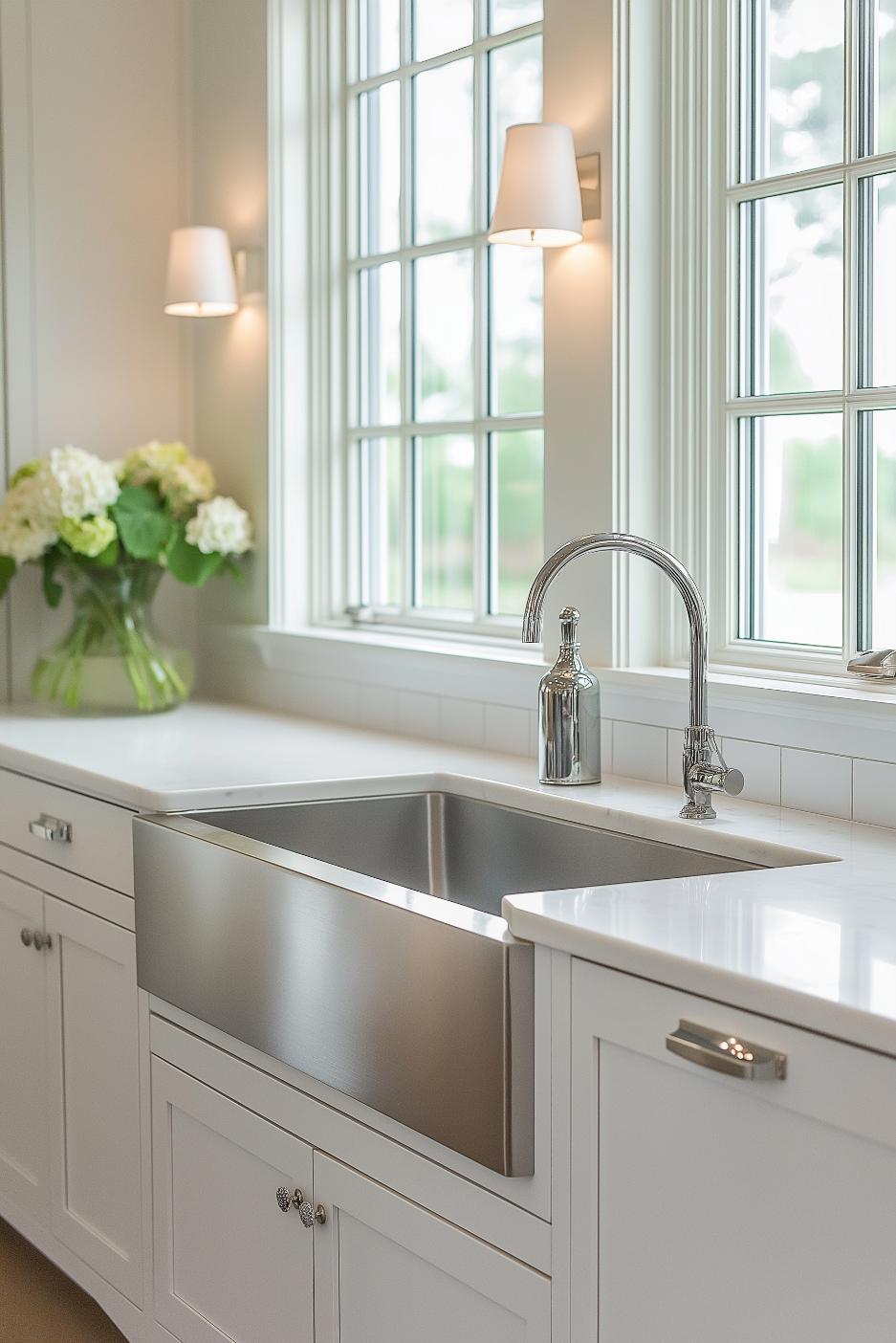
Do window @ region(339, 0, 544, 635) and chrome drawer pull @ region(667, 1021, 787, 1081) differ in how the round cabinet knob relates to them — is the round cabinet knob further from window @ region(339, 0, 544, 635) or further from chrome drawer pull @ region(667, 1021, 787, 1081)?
window @ region(339, 0, 544, 635)

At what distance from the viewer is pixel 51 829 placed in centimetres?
238

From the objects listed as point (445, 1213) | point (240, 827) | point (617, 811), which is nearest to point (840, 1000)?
point (445, 1213)

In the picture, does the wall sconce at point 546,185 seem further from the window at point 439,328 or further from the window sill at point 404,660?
the window sill at point 404,660

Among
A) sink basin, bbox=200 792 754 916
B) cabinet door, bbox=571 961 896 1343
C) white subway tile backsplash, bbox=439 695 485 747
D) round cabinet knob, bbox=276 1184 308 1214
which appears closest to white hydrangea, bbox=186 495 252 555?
white subway tile backsplash, bbox=439 695 485 747

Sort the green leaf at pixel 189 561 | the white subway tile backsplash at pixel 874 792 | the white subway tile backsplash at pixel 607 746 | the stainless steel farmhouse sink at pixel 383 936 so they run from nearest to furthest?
the stainless steel farmhouse sink at pixel 383 936
the white subway tile backsplash at pixel 874 792
the white subway tile backsplash at pixel 607 746
the green leaf at pixel 189 561

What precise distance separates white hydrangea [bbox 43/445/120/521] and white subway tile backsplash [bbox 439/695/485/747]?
0.82 meters

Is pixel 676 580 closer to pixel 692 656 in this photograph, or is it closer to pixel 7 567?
pixel 692 656

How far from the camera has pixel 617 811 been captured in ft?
6.35

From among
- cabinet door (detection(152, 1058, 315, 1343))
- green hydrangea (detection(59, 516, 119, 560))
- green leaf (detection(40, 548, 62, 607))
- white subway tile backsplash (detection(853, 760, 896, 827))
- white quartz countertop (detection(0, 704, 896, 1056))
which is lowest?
cabinet door (detection(152, 1058, 315, 1343))

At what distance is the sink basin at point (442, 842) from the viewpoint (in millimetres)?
2029

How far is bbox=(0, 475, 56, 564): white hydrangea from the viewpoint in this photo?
117 inches

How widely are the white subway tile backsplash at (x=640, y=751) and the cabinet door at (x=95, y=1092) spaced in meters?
0.79

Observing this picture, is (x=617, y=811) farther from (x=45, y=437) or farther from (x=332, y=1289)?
(x=45, y=437)

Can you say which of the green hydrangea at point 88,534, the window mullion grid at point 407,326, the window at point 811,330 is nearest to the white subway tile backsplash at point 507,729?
the window at point 811,330
